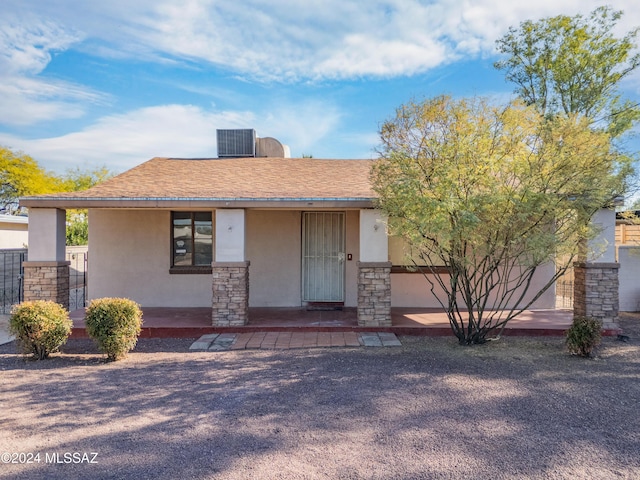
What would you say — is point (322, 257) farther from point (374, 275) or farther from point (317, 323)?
point (374, 275)

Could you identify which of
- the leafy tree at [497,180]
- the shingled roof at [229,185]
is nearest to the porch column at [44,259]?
the shingled roof at [229,185]

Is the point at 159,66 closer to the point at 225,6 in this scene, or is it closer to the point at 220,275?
the point at 225,6

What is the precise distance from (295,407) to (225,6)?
823 centimetres

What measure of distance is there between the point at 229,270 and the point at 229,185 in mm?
2371

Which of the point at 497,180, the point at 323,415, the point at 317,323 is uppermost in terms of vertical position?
the point at 497,180

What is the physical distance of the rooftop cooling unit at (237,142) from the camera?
12836 mm

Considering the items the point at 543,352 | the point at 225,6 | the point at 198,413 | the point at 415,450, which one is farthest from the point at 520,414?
the point at 225,6

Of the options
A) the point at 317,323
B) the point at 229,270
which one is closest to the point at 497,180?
the point at 317,323

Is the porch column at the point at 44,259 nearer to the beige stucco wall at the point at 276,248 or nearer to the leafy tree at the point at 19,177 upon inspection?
the beige stucco wall at the point at 276,248

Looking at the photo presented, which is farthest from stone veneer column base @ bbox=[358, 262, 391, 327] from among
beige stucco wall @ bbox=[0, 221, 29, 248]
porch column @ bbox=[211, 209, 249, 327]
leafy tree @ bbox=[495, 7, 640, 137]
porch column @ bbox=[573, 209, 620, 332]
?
beige stucco wall @ bbox=[0, 221, 29, 248]

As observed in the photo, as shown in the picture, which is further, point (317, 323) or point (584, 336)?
point (317, 323)

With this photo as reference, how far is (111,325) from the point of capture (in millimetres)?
5992

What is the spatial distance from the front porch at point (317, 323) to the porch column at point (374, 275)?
25 centimetres

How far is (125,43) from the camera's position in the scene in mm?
9750
